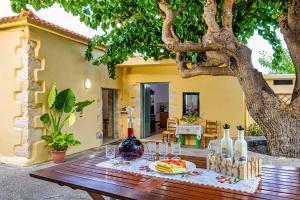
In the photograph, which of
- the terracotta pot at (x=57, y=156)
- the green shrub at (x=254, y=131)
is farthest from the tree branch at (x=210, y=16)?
the green shrub at (x=254, y=131)

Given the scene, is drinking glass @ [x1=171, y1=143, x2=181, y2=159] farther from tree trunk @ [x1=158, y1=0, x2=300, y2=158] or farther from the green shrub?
the green shrub

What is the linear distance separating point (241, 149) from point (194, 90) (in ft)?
21.0

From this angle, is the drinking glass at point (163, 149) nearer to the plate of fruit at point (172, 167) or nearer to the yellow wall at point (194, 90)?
the plate of fruit at point (172, 167)

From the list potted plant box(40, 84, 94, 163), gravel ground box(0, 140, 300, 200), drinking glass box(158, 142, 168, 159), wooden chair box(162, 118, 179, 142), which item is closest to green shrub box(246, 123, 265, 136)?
wooden chair box(162, 118, 179, 142)

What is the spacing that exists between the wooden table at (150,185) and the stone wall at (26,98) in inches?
140

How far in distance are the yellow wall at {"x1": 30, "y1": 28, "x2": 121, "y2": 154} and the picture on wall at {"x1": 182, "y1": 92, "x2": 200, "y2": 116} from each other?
2451mm

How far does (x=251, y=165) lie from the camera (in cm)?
181

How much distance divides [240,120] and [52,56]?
5.59 m

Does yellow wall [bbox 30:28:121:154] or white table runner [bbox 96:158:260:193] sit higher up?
yellow wall [bbox 30:28:121:154]

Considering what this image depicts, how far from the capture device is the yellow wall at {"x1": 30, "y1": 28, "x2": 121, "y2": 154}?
559 cm

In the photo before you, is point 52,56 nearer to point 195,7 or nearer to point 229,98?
point 195,7

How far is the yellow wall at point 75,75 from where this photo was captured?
220 inches

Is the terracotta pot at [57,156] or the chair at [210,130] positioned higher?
the chair at [210,130]

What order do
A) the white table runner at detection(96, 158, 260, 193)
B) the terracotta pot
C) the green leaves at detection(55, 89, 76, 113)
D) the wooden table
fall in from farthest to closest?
the green leaves at detection(55, 89, 76, 113), the terracotta pot, the white table runner at detection(96, 158, 260, 193), the wooden table
